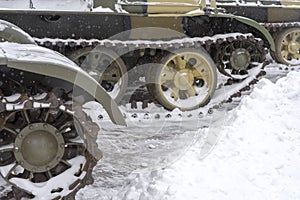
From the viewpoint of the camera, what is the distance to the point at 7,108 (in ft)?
12.9

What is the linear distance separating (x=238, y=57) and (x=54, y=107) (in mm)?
6453

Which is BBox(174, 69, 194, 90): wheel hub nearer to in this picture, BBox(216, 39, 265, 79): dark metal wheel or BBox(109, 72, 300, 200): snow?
BBox(216, 39, 265, 79): dark metal wheel

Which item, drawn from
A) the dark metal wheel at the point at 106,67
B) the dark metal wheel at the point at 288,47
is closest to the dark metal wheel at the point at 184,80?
the dark metal wheel at the point at 106,67

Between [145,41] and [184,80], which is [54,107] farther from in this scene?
[184,80]

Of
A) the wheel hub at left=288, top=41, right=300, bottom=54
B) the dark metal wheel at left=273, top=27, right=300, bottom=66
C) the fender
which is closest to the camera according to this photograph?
the fender

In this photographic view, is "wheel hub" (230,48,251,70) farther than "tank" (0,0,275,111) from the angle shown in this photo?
Yes

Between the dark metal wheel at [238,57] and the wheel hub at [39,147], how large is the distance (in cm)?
610

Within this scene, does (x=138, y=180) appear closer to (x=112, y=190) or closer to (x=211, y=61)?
(x=112, y=190)

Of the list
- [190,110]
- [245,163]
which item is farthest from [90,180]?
[190,110]

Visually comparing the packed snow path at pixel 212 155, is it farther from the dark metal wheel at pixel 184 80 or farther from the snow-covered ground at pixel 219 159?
the dark metal wheel at pixel 184 80

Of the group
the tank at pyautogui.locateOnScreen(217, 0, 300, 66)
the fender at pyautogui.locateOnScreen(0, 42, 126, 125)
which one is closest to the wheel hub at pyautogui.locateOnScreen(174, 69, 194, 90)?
the tank at pyautogui.locateOnScreen(217, 0, 300, 66)

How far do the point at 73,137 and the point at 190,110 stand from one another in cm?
498

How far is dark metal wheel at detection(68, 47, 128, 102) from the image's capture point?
882cm

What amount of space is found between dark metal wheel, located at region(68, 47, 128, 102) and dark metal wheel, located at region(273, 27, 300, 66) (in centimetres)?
531
